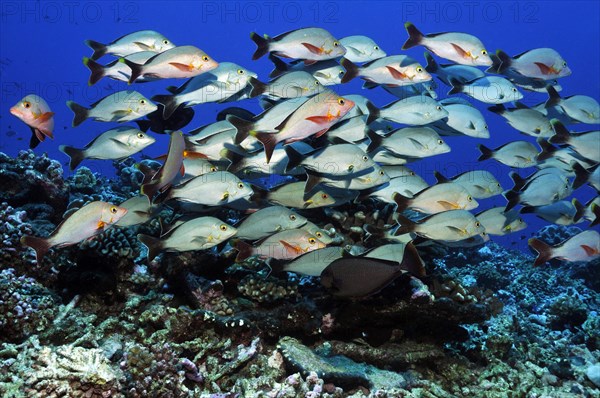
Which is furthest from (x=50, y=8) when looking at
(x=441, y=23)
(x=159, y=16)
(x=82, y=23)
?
(x=441, y=23)

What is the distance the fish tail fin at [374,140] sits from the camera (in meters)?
4.96

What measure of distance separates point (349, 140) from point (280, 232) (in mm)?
1687

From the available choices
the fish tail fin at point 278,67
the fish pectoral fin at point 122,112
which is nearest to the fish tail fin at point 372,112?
the fish tail fin at point 278,67

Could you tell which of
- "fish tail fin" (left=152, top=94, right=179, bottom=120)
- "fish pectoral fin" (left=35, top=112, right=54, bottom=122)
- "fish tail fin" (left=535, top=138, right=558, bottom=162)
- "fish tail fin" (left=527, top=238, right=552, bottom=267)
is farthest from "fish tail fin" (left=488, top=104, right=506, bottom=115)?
"fish pectoral fin" (left=35, top=112, right=54, bottom=122)

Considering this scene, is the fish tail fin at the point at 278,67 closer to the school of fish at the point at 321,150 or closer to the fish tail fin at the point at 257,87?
the school of fish at the point at 321,150

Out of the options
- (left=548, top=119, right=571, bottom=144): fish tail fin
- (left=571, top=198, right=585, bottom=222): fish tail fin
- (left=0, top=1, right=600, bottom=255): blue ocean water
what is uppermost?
(left=548, top=119, right=571, bottom=144): fish tail fin

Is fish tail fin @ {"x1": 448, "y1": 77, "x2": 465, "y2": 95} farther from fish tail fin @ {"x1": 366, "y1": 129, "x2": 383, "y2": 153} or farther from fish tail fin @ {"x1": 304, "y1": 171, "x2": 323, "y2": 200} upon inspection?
fish tail fin @ {"x1": 304, "y1": 171, "x2": 323, "y2": 200}

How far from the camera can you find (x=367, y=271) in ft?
12.3

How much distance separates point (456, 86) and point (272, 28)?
10156 cm

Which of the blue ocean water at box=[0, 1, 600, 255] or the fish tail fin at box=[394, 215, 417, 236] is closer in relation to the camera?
the fish tail fin at box=[394, 215, 417, 236]

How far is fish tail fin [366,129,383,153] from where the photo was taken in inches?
195

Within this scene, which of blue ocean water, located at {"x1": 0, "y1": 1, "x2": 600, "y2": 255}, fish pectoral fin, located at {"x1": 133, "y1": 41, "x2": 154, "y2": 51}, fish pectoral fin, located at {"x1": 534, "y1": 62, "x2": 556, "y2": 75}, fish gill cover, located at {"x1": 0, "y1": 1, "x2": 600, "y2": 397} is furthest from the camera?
blue ocean water, located at {"x1": 0, "y1": 1, "x2": 600, "y2": 255}

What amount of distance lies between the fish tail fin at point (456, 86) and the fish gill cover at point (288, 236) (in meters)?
0.11

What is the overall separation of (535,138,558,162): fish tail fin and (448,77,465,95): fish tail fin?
1225 millimetres
